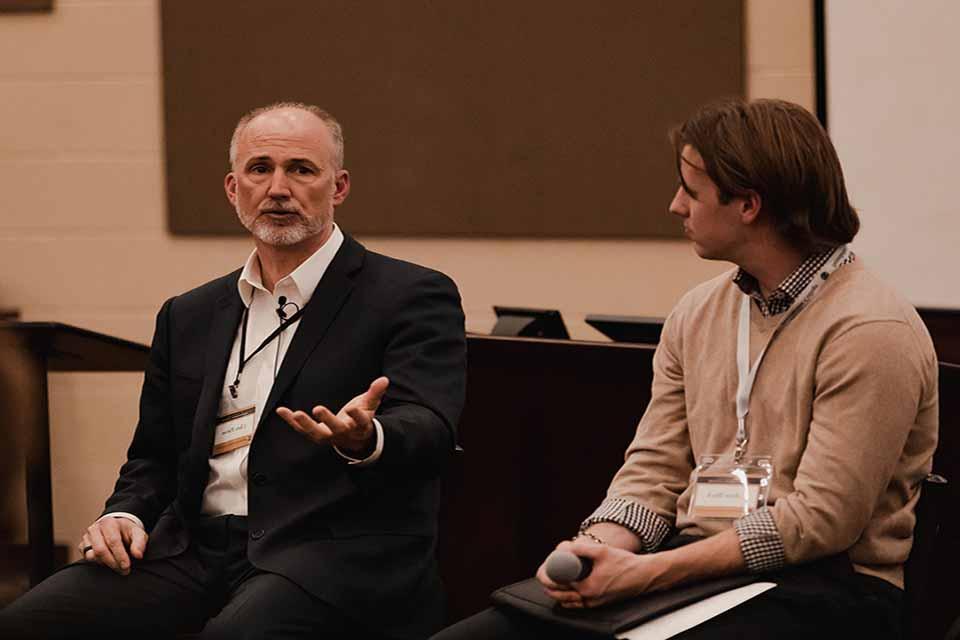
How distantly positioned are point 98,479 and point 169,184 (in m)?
1.06

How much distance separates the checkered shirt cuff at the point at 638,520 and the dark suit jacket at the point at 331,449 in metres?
0.32

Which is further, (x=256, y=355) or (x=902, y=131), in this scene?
(x=902, y=131)

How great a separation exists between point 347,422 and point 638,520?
0.49 meters

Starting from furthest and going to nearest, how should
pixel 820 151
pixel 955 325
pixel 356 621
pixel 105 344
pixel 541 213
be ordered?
pixel 541 213, pixel 955 325, pixel 105 344, pixel 356 621, pixel 820 151

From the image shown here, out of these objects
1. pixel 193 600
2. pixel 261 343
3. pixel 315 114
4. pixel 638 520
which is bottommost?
pixel 193 600

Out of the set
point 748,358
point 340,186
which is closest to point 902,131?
point 340,186

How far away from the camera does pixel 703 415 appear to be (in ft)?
6.56

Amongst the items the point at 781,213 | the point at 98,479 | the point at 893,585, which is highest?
the point at 781,213

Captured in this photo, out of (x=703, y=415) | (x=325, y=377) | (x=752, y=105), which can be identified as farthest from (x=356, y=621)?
(x=752, y=105)

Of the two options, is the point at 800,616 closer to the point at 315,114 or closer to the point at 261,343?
the point at 261,343

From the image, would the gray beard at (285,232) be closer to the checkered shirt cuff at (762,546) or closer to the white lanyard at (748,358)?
the white lanyard at (748,358)

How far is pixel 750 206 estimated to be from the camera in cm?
195

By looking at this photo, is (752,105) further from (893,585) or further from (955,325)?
(955,325)

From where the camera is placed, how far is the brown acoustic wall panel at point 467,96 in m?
4.13
